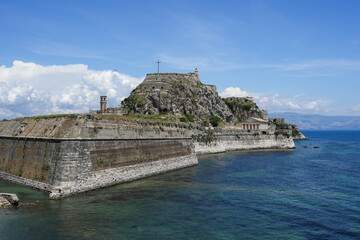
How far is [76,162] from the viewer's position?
28.2 metres

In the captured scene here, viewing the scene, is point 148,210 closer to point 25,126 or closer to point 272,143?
point 25,126

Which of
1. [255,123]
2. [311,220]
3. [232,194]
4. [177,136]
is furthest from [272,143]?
[311,220]

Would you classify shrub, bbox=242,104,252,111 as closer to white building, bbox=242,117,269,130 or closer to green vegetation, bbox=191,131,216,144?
white building, bbox=242,117,269,130

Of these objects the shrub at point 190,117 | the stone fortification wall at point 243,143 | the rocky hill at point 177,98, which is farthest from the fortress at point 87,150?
the rocky hill at point 177,98

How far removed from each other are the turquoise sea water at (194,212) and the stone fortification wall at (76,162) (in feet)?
4.02

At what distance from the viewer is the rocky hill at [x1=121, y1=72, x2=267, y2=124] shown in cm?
8462

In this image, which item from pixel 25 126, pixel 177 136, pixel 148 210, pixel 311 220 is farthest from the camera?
pixel 177 136

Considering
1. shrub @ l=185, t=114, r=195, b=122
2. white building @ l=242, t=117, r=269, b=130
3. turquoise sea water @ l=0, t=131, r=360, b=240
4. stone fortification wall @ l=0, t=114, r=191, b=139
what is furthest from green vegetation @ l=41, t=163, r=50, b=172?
white building @ l=242, t=117, r=269, b=130

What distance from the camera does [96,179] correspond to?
30453 millimetres

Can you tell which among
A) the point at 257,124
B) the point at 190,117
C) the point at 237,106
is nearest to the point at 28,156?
the point at 190,117

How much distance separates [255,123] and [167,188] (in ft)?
219

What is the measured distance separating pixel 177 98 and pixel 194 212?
69.7 metres

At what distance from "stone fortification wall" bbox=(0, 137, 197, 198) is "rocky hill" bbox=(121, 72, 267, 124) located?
37.4 meters

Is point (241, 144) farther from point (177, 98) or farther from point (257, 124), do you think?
point (177, 98)
